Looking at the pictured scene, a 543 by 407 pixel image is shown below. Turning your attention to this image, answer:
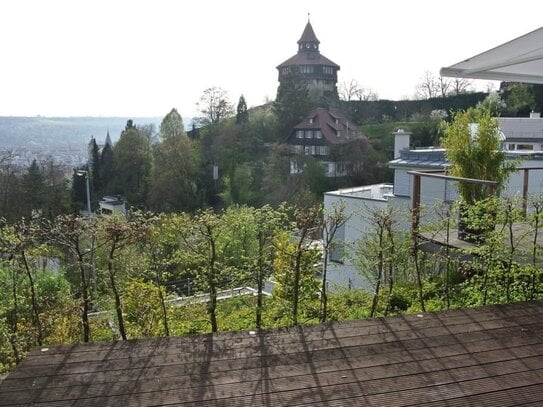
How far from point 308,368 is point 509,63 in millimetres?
2837

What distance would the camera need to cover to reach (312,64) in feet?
161

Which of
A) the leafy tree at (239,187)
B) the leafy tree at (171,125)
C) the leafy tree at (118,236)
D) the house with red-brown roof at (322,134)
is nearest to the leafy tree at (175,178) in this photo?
the leafy tree at (239,187)

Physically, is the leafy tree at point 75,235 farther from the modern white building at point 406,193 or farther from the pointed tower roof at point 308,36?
the pointed tower roof at point 308,36

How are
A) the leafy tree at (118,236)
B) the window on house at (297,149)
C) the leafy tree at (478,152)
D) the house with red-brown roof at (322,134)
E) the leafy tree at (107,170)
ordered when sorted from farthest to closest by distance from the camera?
the leafy tree at (107,170) → the house with red-brown roof at (322,134) → the window on house at (297,149) → the leafy tree at (478,152) → the leafy tree at (118,236)

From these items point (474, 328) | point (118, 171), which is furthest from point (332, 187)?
point (474, 328)

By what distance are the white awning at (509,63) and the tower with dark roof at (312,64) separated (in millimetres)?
41362

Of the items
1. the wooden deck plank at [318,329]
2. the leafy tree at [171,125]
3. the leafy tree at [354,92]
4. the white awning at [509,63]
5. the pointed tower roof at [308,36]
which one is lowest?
the wooden deck plank at [318,329]

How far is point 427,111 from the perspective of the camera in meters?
36.2

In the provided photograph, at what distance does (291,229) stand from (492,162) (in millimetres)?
2248

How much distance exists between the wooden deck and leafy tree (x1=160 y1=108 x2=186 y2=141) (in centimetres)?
3270

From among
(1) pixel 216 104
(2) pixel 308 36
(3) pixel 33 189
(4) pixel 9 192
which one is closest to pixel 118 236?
(4) pixel 9 192

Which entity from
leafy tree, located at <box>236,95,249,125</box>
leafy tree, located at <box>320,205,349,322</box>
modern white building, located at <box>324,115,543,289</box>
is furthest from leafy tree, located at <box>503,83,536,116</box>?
leafy tree, located at <box>320,205,349,322</box>

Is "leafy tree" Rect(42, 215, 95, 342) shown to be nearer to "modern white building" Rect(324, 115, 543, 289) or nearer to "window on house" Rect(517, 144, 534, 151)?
"modern white building" Rect(324, 115, 543, 289)

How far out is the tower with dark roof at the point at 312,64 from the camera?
47594 mm
